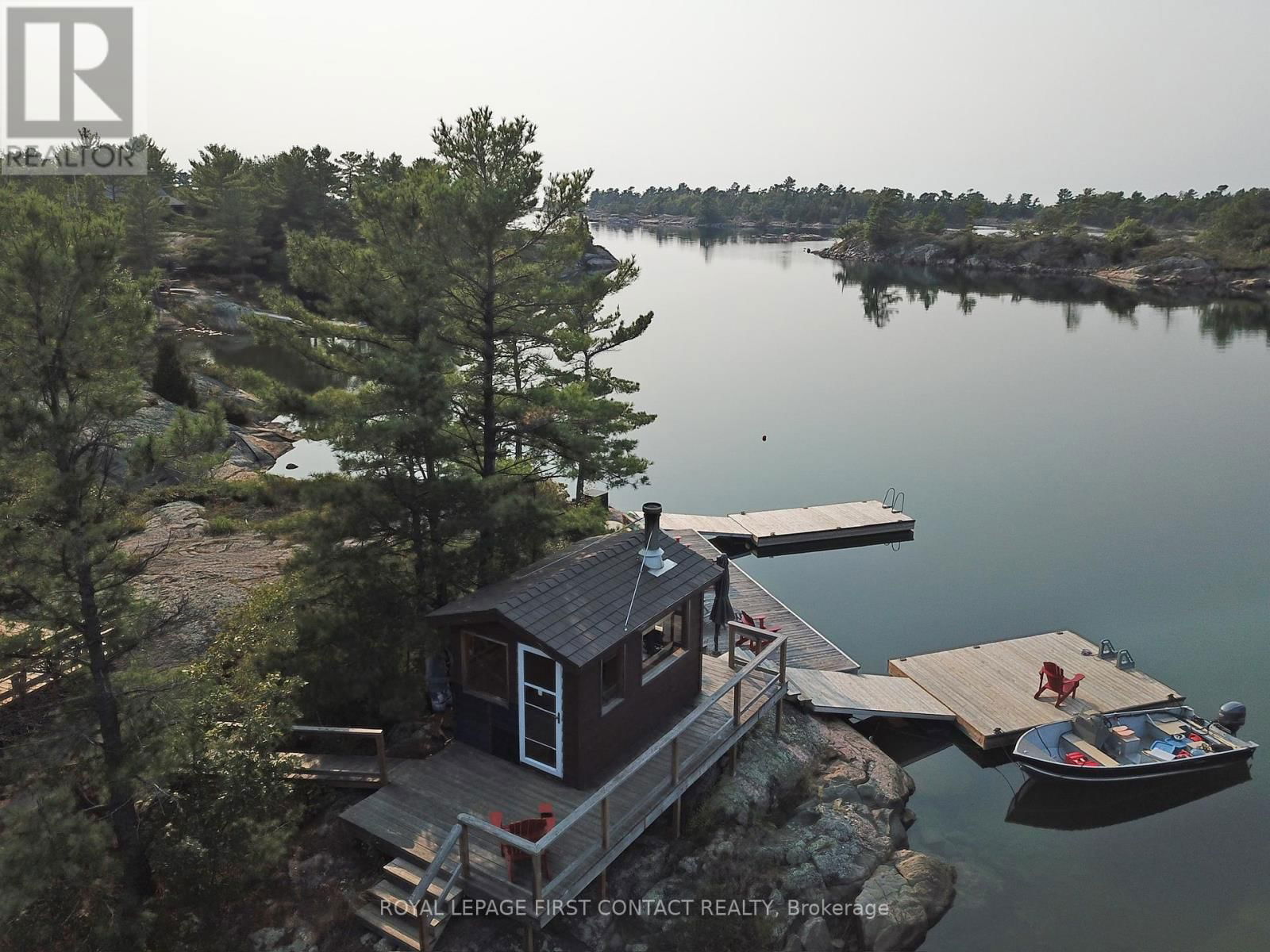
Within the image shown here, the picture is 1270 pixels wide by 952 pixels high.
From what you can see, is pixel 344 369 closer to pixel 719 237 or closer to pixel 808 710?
pixel 808 710

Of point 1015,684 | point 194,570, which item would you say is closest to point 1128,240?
point 1015,684

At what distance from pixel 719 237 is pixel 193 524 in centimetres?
18346

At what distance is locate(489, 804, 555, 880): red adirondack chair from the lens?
412 inches

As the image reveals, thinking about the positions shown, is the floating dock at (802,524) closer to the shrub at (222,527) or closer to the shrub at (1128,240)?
the shrub at (222,527)

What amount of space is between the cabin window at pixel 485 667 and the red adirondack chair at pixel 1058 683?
1274 cm

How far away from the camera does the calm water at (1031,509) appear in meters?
15.2

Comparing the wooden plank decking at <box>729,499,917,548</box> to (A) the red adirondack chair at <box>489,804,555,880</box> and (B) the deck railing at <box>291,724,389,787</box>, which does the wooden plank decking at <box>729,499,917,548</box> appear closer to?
(B) the deck railing at <box>291,724,389,787</box>

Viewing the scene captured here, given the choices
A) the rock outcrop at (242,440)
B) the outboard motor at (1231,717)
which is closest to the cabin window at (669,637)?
the outboard motor at (1231,717)

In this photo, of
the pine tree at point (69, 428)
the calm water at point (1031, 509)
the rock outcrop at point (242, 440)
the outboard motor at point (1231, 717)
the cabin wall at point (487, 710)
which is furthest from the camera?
the rock outcrop at point (242, 440)

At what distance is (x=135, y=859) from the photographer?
1042 centimetres

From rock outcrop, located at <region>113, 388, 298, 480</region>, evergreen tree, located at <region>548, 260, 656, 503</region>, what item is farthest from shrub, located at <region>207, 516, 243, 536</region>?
evergreen tree, located at <region>548, 260, 656, 503</region>

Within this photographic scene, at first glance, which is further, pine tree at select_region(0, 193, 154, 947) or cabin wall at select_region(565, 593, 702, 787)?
cabin wall at select_region(565, 593, 702, 787)

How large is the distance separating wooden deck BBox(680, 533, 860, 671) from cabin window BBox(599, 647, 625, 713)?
6.88 m

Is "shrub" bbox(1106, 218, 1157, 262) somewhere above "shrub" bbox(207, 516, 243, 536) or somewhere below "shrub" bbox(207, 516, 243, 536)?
above
